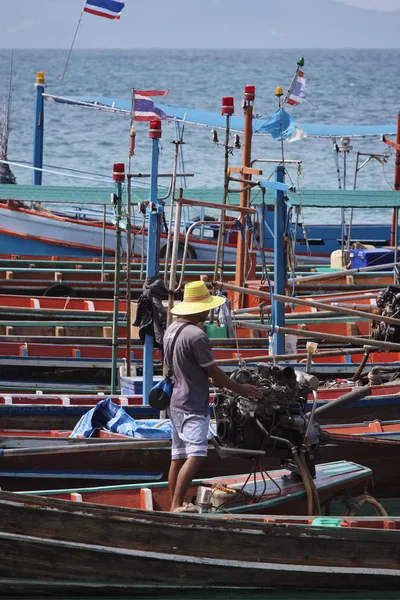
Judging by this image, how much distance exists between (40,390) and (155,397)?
4456 mm

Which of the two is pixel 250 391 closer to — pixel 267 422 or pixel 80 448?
pixel 267 422

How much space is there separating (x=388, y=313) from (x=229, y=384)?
4.43 metres

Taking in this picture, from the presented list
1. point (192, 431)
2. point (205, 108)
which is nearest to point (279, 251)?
point (192, 431)

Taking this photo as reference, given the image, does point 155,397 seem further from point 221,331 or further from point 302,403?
point 221,331

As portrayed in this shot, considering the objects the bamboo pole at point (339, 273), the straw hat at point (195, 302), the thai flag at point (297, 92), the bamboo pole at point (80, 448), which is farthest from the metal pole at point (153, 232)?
the thai flag at point (297, 92)

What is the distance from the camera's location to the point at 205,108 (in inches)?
2564

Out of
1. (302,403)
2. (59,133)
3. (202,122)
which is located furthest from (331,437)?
(59,133)

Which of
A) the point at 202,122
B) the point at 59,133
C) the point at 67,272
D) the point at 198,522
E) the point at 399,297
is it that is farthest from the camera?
the point at 59,133

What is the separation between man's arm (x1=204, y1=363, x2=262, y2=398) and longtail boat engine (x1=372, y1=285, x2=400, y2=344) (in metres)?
4.16

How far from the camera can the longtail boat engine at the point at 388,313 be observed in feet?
41.2

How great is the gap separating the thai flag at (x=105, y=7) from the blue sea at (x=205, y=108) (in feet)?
11.6

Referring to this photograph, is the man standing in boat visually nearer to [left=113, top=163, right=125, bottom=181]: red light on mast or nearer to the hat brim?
the hat brim

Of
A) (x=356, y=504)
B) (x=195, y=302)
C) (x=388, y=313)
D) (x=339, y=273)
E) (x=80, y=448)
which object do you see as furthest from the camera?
(x=339, y=273)

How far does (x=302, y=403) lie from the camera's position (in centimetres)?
909
